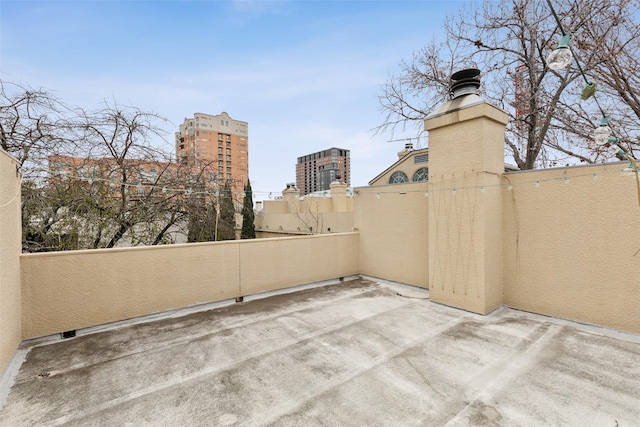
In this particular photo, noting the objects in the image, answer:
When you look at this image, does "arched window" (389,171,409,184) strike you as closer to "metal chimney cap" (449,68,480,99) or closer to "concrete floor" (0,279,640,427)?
"metal chimney cap" (449,68,480,99)

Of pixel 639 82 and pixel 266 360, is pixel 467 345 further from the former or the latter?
pixel 639 82

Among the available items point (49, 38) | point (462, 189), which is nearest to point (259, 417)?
point (462, 189)

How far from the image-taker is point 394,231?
21.2 ft

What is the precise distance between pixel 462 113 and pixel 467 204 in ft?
5.03

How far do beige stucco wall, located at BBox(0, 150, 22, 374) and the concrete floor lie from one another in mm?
316

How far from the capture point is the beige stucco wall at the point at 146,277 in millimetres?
3738

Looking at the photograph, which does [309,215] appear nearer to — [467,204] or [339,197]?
[339,197]

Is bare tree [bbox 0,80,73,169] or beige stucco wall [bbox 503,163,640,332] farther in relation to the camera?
bare tree [bbox 0,80,73,169]

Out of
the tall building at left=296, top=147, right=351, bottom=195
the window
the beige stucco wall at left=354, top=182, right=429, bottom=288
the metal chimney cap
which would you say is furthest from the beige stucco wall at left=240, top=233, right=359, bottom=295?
the tall building at left=296, top=147, right=351, bottom=195

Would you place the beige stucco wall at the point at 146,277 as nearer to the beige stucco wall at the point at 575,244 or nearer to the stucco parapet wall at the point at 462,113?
the stucco parapet wall at the point at 462,113

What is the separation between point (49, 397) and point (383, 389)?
117 inches

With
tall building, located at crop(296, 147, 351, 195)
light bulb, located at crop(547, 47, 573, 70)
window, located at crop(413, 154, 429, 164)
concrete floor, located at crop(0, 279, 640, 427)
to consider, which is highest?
tall building, located at crop(296, 147, 351, 195)

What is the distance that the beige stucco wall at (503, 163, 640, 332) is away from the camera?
12.5 feet

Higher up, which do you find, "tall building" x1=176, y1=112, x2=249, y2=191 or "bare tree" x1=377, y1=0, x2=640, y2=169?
"tall building" x1=176, y1=112, x2=249, y2=191
